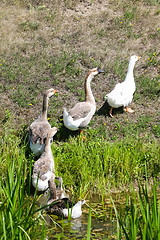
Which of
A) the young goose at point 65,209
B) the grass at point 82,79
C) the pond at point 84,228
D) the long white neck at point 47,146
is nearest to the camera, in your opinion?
the pond at point 84,228

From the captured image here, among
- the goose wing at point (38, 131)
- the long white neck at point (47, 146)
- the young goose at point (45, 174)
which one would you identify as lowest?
the young goose at point (45, 174)

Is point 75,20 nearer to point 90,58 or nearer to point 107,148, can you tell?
point 90,58

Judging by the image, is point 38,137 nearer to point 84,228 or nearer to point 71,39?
point 84,228

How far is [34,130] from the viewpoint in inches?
298

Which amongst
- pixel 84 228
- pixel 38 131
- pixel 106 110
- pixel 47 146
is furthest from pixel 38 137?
pixel 106 110

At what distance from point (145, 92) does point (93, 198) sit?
217 inches

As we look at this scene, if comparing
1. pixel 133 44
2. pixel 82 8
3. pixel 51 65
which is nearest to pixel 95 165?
pixel 51 65

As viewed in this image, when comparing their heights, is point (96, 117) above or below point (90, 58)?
below

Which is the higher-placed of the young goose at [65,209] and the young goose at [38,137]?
the young goose at [38,137]

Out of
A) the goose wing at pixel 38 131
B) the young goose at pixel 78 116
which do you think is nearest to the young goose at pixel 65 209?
the goose wing at pixel 38 131

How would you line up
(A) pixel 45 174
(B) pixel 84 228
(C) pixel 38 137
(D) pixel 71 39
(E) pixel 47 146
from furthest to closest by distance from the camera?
(D) pixel 71 39 → (C) pixel 38 137 → (E) pixel 47 146 → (A) pixel 45 174 → (B) pixel 84 228

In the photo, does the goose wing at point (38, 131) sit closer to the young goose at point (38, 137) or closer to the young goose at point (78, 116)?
the young goose at point (38, 137)

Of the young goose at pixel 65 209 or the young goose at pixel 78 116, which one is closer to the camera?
the young goose at pixel 65 209

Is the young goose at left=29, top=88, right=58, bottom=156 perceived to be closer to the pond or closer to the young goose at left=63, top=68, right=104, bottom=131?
the young goose at left=63, top=68, right=104, bottom=131
